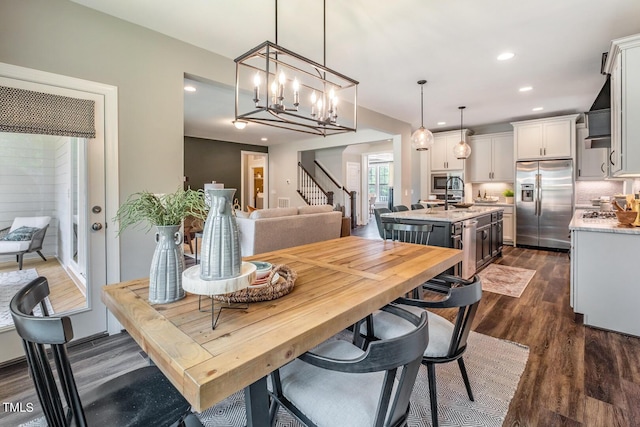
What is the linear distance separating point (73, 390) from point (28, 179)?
2187mm

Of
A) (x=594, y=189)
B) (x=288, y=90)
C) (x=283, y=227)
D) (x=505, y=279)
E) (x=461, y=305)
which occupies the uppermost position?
(x=288, y=90)

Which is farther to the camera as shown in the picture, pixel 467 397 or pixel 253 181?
pixel 253 181

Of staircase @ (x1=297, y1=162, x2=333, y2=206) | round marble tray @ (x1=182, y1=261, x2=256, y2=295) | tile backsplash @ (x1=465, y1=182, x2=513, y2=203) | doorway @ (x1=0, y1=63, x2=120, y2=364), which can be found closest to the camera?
round marble tray @ (x1=182, y1=261, x2=256, y2=295)

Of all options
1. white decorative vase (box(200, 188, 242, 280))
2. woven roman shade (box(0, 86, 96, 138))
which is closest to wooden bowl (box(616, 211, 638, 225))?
white decorative vase (box(200, 188, 242, 280))

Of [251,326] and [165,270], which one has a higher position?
[165,270]

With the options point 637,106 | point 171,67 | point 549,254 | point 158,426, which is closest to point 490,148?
point 549,254

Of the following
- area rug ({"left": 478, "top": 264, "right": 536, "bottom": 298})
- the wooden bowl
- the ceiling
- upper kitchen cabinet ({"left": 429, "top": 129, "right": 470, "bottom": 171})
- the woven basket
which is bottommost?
area rug ({"left": 478, "top": 264, "right": 536, "bottom": 298})

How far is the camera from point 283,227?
404cm

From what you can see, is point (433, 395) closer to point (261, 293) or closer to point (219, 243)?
point (261, 293)

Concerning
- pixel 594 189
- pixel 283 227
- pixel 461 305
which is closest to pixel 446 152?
pixel 594 189

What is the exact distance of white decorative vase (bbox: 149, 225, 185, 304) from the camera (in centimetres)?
123

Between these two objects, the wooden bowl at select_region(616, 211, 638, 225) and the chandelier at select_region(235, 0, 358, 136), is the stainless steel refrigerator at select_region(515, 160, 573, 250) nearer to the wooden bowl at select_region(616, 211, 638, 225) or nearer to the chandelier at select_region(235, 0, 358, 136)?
the wooden bowl at select_region(616, 211, 638, 225)

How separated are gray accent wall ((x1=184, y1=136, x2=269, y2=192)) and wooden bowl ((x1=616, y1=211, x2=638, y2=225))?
8.03 meters

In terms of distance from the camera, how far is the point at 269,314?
44.6 inches
